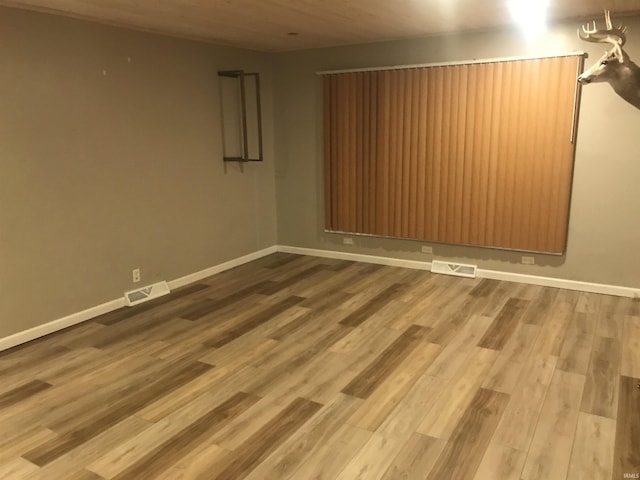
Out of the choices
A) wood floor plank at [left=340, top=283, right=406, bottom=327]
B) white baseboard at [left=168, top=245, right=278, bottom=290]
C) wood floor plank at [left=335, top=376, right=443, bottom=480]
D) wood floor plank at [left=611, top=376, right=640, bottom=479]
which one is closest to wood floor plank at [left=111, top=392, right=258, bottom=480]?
wood floor plank at [left=335, top=376, right=443, bottom=480]

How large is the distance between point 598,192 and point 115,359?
4.06m

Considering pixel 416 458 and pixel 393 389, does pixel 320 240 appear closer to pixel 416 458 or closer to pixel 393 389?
pixel 393 389

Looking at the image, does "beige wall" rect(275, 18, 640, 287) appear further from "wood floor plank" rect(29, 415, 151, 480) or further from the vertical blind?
"wood floor plank" rect(29, 415, 151, 480)

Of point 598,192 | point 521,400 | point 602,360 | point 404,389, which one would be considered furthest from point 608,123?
point 404,389

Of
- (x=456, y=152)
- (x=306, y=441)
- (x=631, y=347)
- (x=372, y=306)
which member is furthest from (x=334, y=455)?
(x=456, y=152)

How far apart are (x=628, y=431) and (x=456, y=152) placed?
2.99 meters

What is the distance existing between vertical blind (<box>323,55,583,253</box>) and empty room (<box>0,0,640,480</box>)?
23 millimetres

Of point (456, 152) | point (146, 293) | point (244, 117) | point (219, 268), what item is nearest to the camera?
point (146, 293)

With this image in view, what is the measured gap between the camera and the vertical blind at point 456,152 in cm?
451

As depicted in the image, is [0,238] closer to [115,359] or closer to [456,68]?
[115,359]

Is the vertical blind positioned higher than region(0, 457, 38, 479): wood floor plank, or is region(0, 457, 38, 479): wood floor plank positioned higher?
the vertical blind

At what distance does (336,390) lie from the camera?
3018 millimetres

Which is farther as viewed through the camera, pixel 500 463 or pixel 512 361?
pixel 512 361

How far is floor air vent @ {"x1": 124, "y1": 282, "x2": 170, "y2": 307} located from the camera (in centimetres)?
448
